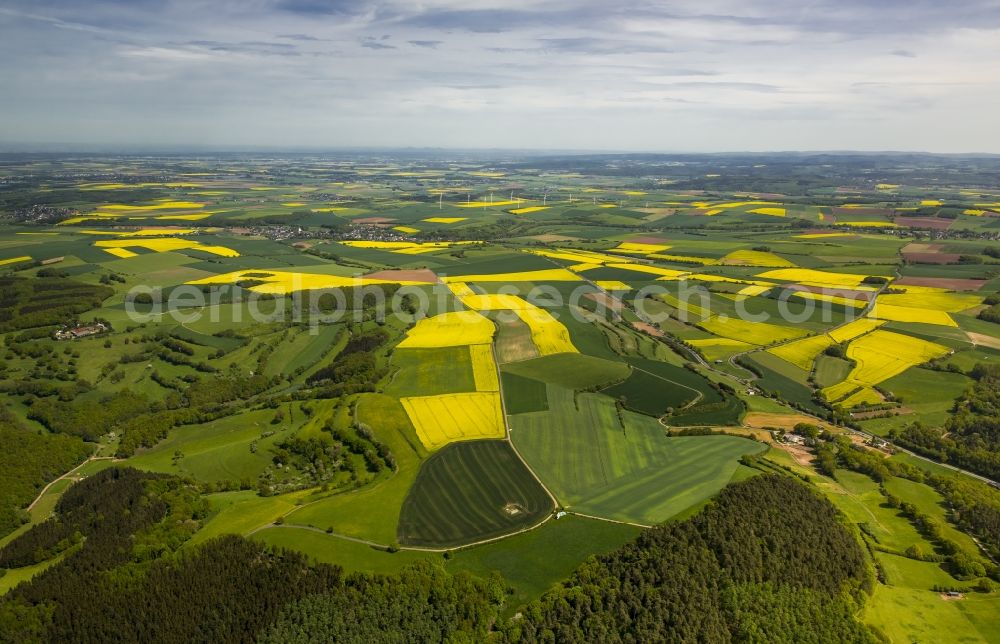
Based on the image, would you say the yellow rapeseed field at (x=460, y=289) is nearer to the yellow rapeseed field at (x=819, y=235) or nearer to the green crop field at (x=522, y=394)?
the green crop field at (x=522, y=394)

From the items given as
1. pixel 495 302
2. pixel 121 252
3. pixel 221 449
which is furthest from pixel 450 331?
pixel 121 252

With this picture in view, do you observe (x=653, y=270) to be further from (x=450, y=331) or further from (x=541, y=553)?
(x=541, y=553)

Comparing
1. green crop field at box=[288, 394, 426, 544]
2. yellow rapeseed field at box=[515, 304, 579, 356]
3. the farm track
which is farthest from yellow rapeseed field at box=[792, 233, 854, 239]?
the farm track

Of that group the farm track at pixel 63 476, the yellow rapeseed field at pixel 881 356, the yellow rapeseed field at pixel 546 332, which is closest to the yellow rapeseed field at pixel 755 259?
the yellow rapeseed field at pixel 881 356

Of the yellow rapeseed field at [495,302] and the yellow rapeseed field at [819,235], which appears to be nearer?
the yellow rapeseed field at [495,302]

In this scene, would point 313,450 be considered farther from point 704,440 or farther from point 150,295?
point 150,295

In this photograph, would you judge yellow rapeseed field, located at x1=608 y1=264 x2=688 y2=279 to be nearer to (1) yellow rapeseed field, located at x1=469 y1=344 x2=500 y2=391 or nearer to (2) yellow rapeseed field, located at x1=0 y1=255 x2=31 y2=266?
(1) yellow rapeseed field, located at x1=469 y1=344 x2=500 y2=391

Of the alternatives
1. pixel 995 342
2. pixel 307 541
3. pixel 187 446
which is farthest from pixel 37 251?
pixel 995 342
